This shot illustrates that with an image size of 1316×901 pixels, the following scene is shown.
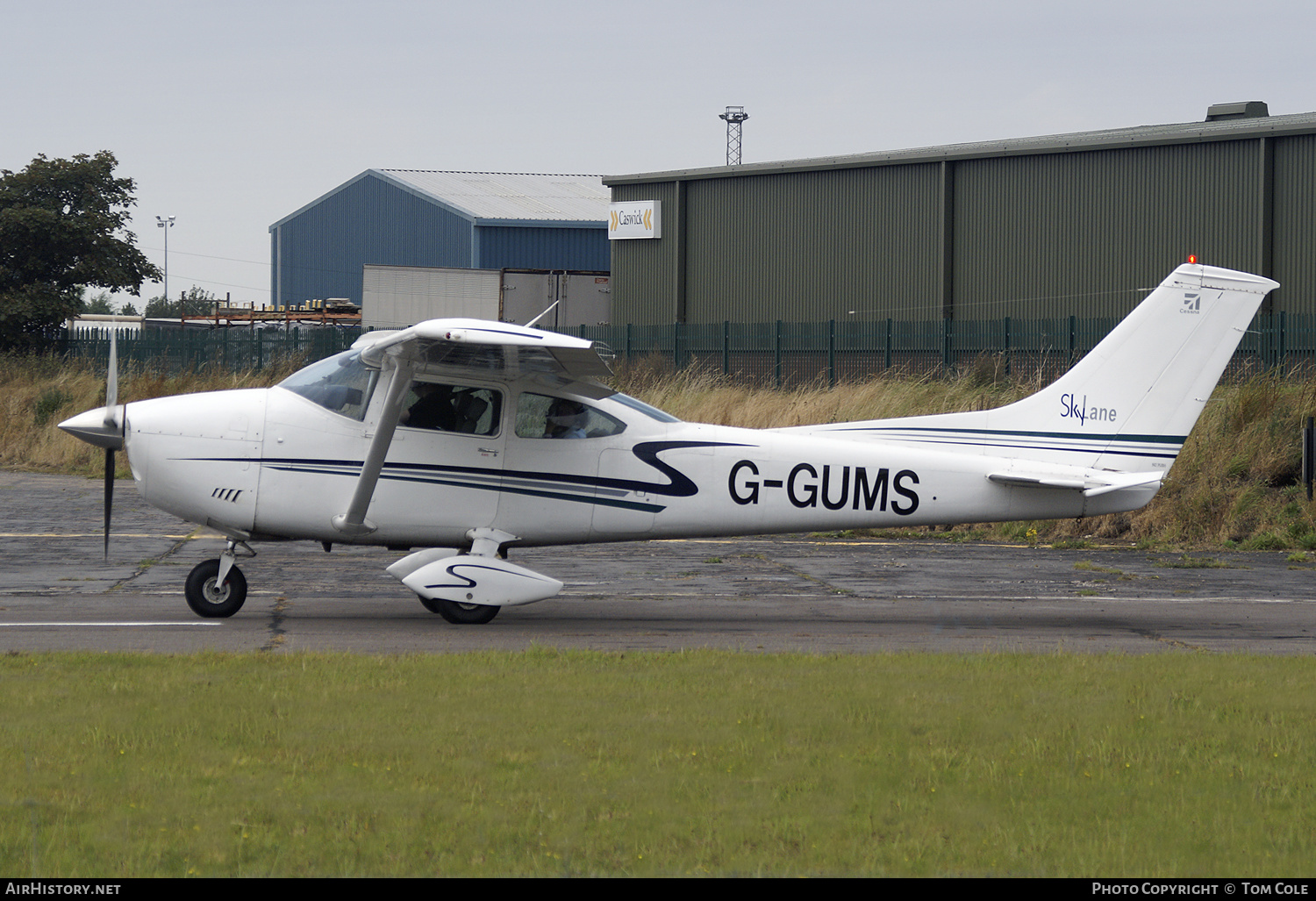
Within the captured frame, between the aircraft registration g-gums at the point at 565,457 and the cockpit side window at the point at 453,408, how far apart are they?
2cm

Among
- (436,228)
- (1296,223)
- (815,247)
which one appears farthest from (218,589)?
(436,228)

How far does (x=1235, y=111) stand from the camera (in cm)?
3284

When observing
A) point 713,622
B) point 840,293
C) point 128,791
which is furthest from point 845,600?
point 840,293

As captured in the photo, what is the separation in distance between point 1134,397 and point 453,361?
5467 mm

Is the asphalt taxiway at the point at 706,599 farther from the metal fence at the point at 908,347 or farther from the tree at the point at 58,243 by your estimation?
the tree at the point at 58,243

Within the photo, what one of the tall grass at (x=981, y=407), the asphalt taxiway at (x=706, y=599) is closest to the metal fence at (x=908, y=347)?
the tall grass at (x=981, y=407)

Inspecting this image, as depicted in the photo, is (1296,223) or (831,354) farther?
(1296,223)

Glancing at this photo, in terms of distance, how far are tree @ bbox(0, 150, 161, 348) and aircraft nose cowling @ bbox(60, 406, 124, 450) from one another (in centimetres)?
2810

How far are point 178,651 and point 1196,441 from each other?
1369cm

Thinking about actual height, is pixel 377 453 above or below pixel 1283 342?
below

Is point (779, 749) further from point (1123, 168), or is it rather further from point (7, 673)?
point (1123, 168)

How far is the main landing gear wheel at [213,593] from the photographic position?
33.6 ft

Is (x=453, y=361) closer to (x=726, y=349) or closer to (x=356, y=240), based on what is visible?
(x=726, y=349)

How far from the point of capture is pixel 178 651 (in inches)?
340
